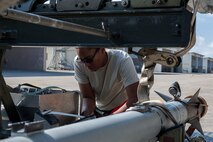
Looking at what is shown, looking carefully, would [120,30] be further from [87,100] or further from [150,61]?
[87,100]

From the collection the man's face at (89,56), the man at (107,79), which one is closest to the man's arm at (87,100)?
the man at (107,79)

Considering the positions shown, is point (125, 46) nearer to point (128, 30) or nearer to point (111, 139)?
point (128, 30)

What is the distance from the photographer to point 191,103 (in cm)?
290

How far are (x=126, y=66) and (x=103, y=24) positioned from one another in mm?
1348

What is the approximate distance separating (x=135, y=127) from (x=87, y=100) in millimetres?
1317

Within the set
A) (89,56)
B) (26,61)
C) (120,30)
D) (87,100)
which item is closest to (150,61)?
(120,30)

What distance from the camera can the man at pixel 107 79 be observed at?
10.6ft

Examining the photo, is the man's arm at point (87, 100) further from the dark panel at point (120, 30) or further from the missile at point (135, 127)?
the dark panel at point (120, 30)

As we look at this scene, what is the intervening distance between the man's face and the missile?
747 mm

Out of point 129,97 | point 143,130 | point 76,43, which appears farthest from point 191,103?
point 76,43

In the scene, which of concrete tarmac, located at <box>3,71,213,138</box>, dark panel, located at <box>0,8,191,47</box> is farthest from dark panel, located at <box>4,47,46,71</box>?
dark panel, located at <box>0,8,191,47</box>

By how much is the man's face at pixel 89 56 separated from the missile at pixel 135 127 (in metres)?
0.75

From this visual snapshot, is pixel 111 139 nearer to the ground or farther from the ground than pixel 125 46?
nearer to the ground

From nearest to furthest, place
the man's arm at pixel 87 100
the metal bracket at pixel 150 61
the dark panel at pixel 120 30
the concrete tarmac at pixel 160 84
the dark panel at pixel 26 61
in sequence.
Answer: the dark panel at pixel 120 30 → the metal bracket at pixel 150 61 → the man's arm at pixel 87 100 → the concrete tarmac at pixel 160 84 → the dark panel at pixel 26 61
